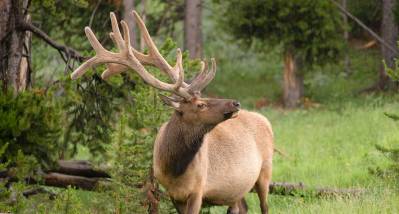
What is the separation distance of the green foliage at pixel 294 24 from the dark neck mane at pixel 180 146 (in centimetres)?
1397

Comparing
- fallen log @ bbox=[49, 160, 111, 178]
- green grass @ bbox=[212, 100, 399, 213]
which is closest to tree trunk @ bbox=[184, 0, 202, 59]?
green grass @ bbox=[212, 100, 399, 213]

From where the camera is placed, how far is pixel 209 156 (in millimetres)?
8930

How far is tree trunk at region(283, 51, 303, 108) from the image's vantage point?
79.3 ft

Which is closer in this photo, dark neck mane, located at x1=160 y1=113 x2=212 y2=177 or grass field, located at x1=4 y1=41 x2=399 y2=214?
dark neck mane, located at x1=160 y1=113 x2=212 y2=177

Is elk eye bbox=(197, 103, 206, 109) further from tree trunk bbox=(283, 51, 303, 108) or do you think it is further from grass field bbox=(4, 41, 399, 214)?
tree trunk bbox=(283, 51, 303, 108)

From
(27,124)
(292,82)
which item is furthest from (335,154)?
(292,82)

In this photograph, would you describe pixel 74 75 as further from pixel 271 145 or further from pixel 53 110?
pixel 271 145

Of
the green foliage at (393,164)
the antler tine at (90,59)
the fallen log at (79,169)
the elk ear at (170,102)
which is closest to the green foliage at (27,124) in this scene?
the antler tine at (90,59)

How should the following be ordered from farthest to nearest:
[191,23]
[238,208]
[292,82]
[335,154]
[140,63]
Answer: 1. [292,82]
2. [191,23]
3. [335,154]
4. [238,208]
5. [140,63]

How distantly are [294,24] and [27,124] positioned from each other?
14.8 meters

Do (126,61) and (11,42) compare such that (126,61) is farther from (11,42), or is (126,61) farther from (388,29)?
(388,29)

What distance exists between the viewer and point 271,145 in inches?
404

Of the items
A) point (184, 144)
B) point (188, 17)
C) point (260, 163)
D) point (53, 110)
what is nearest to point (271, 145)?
point (260, 163)

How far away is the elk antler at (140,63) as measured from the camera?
329 inches
